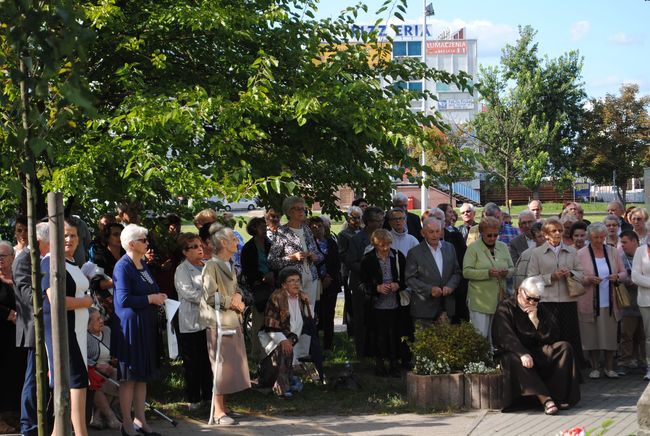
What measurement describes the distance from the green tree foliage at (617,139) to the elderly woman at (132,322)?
39.5m

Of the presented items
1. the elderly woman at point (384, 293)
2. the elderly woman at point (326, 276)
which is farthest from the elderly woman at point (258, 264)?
the elderly woman at point (384, 293)

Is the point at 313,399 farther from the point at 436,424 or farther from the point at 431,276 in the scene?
the point at 431,276

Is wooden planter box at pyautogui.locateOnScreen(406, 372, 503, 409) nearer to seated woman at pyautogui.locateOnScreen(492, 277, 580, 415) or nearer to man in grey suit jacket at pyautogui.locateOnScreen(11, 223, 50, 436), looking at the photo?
seated woman at pyautogui.locateOnScreen(492, 277, 580, 415)

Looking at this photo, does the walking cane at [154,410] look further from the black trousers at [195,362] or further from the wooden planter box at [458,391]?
the wooden planter box at [458,391]

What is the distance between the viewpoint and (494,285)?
1135 centimetres

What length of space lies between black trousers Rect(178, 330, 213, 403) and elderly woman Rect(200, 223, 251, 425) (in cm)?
22

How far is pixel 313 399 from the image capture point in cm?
1041

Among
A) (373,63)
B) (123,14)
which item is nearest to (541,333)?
(373,63)

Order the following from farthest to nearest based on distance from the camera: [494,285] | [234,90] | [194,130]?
1. [494,285]
2. [234,90]
3. [194,130]

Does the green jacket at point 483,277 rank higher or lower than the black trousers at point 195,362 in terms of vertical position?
higher

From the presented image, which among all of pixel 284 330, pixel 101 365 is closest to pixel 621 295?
pixel 284 330

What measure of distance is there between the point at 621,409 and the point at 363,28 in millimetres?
5334

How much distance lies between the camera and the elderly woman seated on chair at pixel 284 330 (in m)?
10.5

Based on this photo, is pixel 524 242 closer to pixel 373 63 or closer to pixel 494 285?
pixel 494 285
